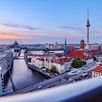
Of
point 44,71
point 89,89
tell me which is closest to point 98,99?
point 89,89

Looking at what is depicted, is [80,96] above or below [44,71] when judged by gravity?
above

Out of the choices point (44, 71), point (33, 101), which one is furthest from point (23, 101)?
point (44, 71)

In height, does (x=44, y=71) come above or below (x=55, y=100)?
below

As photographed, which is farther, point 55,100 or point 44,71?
point 44,71

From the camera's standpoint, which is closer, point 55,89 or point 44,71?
point 55,89

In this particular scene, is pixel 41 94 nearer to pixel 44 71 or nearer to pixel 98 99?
pixel 98 99

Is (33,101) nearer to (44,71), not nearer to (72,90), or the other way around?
(72,90)
